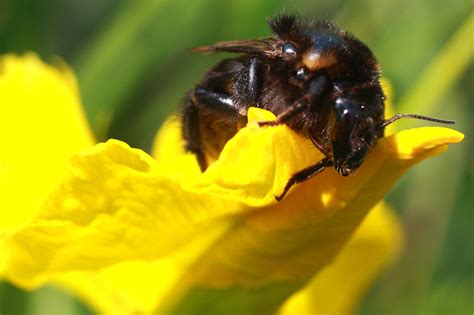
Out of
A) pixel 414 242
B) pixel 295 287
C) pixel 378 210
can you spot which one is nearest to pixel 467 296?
pixel 378 210

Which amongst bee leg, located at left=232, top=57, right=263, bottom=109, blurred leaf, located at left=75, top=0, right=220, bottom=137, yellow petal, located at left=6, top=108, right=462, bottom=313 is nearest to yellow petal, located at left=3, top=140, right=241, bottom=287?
yellow petal, located at left=6, top=108, right=462, bottom=313

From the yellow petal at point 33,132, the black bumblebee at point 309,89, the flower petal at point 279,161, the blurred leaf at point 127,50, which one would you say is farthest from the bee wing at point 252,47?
the blurred leaf at point 127,50

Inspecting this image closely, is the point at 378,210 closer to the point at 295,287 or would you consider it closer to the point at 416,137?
the point at 295,287

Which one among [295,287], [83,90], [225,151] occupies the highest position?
[225,151]

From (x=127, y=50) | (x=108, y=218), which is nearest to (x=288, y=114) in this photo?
(x=108, y=218)

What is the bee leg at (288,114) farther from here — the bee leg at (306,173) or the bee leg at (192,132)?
the bee leg at (192,132)
